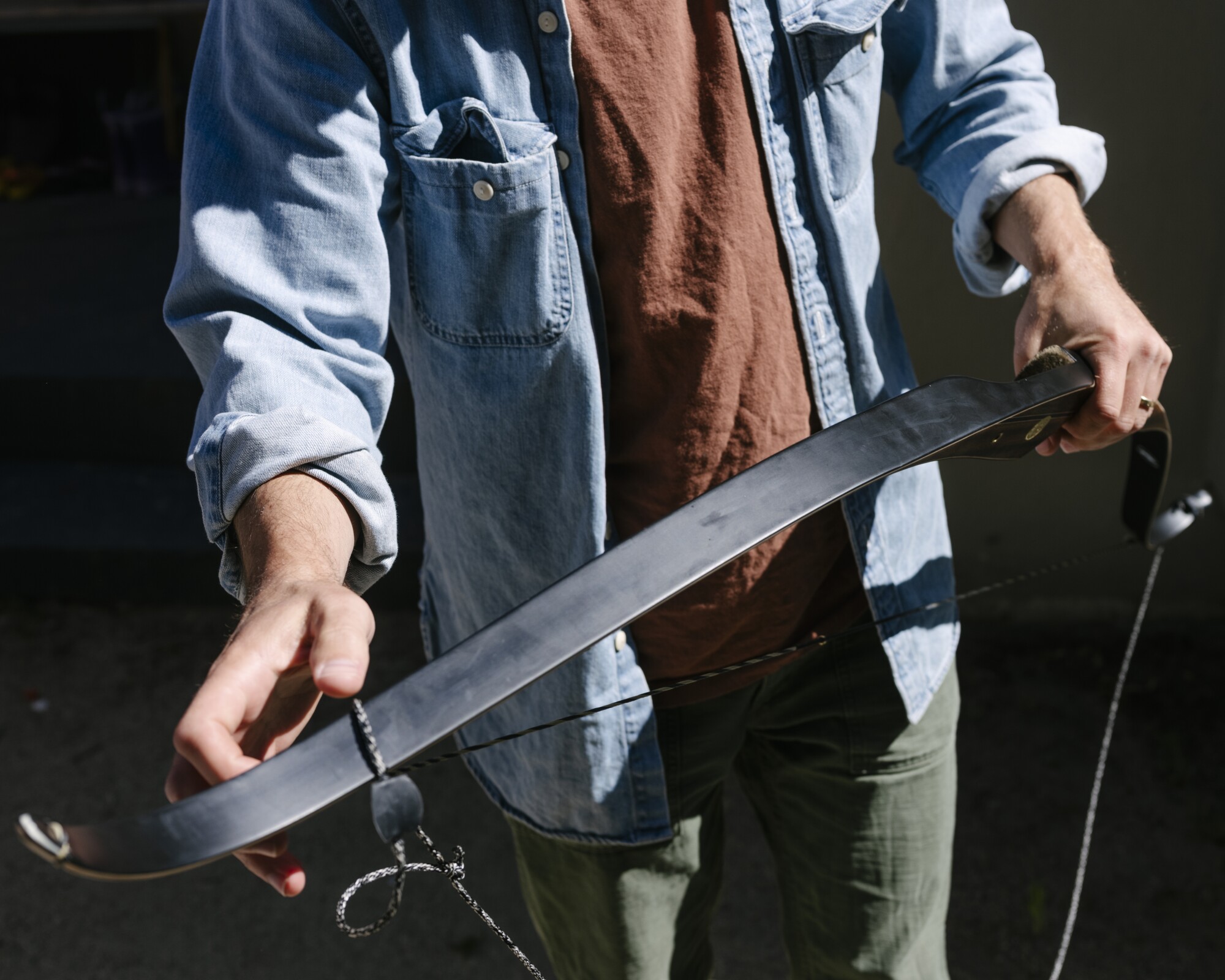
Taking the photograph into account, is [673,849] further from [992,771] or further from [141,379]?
[141,379]

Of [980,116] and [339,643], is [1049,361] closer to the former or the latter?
[980,116]

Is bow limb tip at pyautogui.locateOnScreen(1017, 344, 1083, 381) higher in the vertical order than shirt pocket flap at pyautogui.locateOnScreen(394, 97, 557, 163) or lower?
lower

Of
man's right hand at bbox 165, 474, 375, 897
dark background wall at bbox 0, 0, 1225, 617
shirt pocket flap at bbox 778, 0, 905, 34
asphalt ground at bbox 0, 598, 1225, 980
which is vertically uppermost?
shirt pocket flap at bbox 778, 0, 905, 34

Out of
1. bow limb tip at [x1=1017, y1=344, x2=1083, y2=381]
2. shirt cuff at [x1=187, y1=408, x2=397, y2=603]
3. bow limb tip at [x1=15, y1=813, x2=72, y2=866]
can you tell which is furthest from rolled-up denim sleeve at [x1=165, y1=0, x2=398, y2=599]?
bow limb tip at [x1=1017, y1=344, x2=1083, y2=381]

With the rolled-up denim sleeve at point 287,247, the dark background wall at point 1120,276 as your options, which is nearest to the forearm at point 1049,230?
the rolled-up denim sleeve at point 287,247

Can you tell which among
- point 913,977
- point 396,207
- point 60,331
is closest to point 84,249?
point 60,331

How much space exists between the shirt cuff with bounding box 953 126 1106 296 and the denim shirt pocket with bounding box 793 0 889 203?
0.12m

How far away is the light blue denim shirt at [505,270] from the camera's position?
79cm

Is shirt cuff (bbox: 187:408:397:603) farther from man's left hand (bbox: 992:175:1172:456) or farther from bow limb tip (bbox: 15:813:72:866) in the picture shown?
man's left hand (bbox: 992:175:1172:456)

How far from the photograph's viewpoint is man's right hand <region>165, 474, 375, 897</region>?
22.2 inches

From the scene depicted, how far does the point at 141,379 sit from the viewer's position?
3021 millimetres

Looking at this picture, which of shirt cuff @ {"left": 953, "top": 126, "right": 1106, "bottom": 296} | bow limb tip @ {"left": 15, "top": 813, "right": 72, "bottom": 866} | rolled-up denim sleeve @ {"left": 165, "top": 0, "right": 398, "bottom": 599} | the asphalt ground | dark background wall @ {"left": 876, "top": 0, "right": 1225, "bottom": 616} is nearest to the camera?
bow limb tip @ {"left": 15, "top": 813, "right": 72, "bottom": 866}

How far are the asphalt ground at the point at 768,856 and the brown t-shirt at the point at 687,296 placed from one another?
1062mm

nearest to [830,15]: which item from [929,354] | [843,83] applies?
[843,83]
